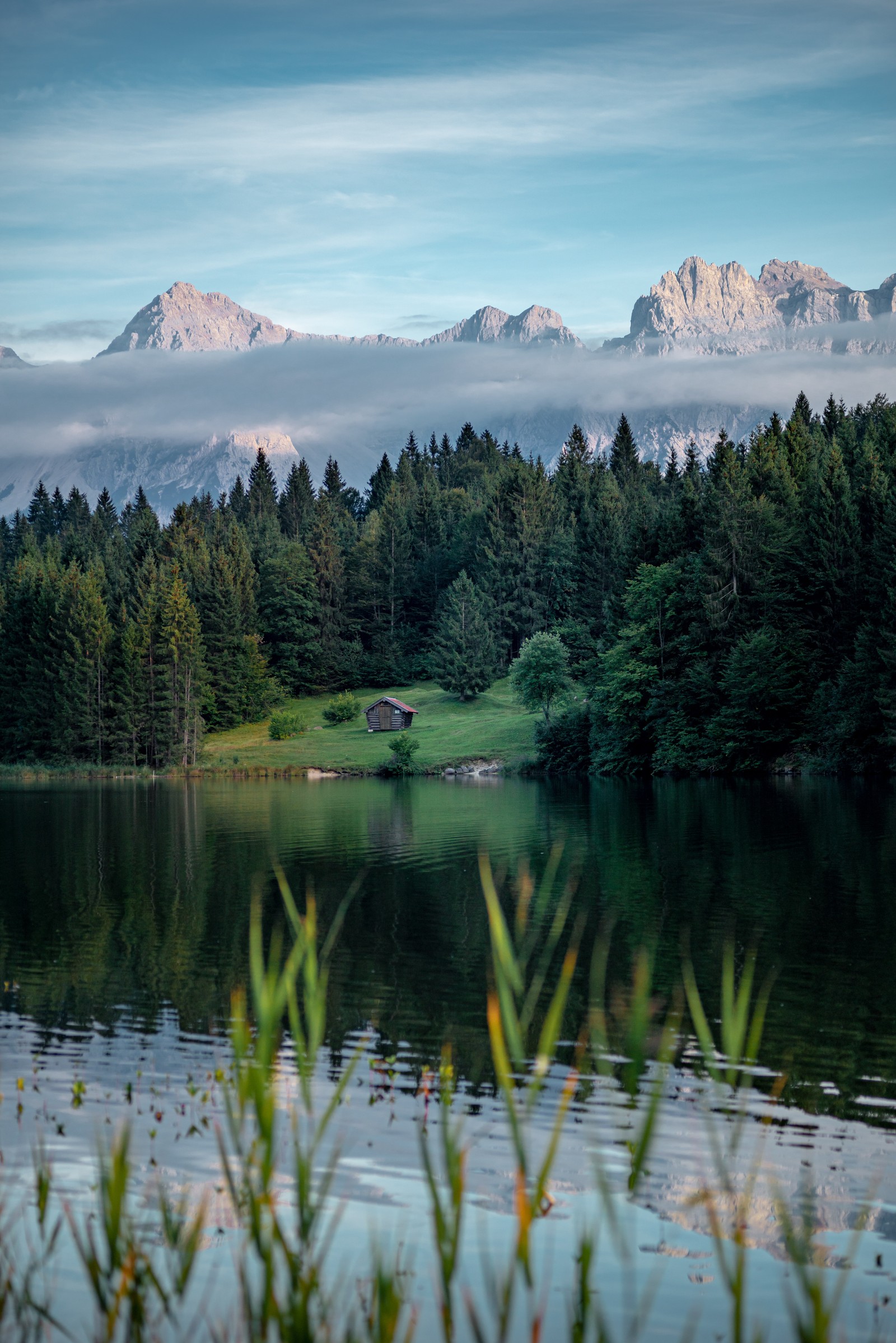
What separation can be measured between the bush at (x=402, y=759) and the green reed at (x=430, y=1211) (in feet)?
247

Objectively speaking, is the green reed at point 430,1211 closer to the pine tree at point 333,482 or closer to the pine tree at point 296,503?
the pine tree at point 296,503

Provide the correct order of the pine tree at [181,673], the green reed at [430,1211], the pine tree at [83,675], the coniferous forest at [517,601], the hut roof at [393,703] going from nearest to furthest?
the green reed at [430,1211] < the coniferous forest at [517,601] < the pine tree at [83,675] < the pine tree at [181,673] < the hut roof at [393,703]

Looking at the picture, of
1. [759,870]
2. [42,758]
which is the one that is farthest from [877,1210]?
[42,758]

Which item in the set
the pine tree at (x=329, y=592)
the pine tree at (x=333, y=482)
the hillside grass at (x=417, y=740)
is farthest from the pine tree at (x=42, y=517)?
the hillside grass at (x=417, y=740)

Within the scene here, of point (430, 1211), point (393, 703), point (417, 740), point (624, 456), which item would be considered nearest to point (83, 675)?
point (393, 703)

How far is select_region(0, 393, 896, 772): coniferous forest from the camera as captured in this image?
7625 centimetres

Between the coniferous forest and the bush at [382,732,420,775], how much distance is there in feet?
34.5

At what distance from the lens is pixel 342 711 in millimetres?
114312

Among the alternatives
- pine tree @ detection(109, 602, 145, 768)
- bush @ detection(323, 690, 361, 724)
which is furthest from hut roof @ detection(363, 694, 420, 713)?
pine tree @ detection(109, 602, 145, 768)

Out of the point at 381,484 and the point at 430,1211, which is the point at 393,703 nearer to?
the point at 381,484

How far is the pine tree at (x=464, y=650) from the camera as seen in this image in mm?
119562

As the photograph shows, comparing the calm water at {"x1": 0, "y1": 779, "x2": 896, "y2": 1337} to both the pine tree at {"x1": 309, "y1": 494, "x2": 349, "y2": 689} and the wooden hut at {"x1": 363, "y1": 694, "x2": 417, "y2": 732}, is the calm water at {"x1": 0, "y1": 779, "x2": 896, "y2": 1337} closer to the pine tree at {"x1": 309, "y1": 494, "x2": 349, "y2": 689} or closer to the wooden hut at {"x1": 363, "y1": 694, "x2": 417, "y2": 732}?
the wooden hut at {"x1": 363, "y1": 694, "x2": 417, "y2": 732}

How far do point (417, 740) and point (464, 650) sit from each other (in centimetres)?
2309

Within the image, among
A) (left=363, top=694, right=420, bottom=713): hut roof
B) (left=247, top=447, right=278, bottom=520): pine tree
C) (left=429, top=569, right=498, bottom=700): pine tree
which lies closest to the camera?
(left=363, top=694, right=420, bottom=713): hut roof
